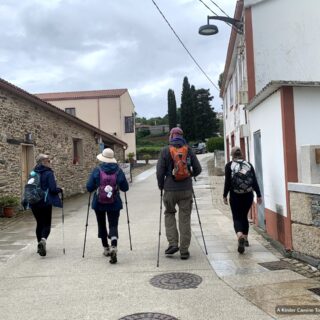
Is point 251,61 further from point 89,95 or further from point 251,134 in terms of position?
point 89,95

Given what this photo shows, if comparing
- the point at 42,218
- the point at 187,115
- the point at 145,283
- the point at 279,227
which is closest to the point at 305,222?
the point at 279,227

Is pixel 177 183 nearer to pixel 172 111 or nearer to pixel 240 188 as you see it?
pixel 240 188

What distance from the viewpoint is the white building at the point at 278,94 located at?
6.97 metres

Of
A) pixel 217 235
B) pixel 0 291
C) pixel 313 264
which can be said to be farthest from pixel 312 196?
pixel 0 291

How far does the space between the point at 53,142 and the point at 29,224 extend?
6.42m

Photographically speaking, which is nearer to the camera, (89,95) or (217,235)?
(217,235)

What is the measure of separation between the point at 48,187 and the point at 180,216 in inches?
89.1

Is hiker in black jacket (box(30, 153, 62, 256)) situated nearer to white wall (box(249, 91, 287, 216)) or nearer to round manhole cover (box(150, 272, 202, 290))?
round manhole cover (box(150, 272, 202, 290))

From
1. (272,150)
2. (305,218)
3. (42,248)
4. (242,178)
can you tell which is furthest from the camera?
(272,150)

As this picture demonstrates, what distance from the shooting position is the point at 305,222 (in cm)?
637

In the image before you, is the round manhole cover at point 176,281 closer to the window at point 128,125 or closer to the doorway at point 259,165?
the doorway at point 259,165

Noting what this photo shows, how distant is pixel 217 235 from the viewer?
30.0 feet

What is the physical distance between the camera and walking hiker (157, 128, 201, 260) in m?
6.95

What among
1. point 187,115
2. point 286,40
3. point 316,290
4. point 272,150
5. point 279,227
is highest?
point 187,115
